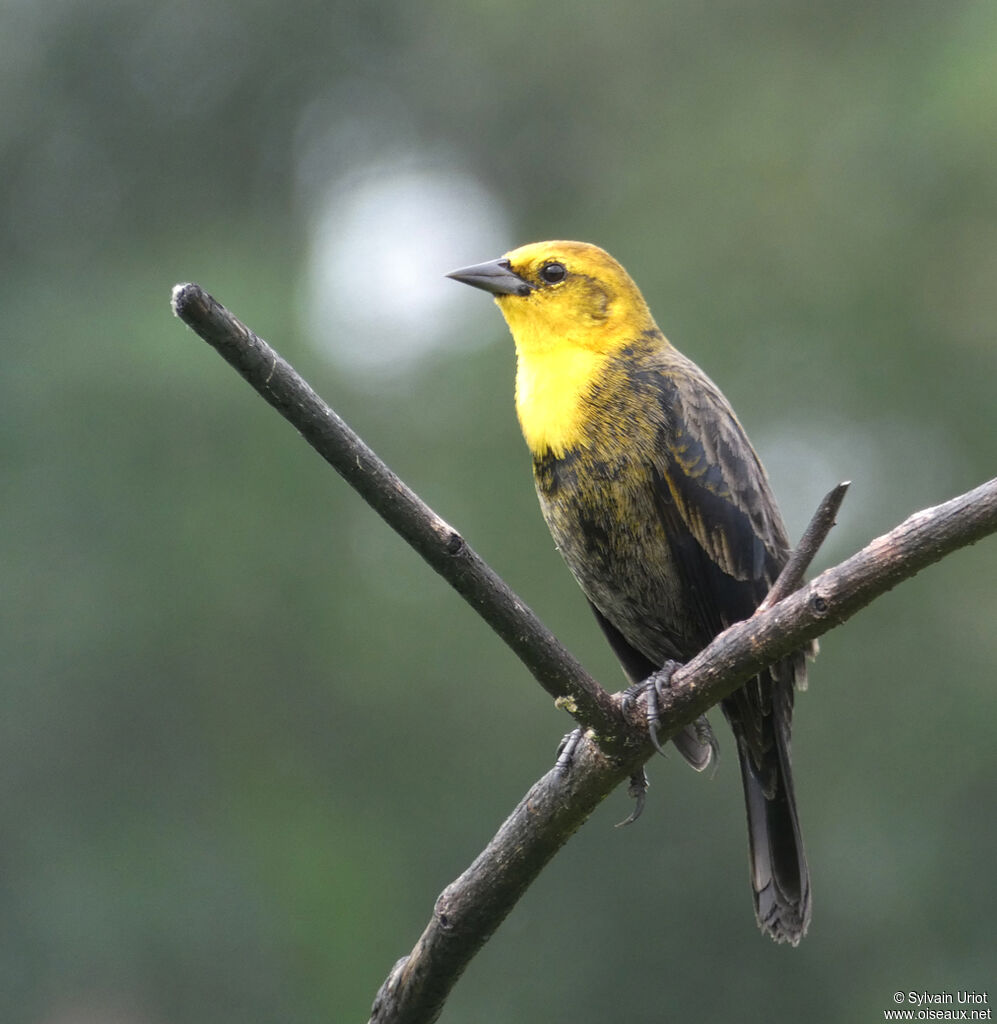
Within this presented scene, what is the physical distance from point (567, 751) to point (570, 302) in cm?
146

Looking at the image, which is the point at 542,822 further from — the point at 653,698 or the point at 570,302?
the point at 570,302

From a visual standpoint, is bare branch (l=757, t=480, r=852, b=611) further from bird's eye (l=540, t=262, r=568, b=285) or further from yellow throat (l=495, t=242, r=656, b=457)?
bird's eye (l=540, t=262, r=568, b=285)

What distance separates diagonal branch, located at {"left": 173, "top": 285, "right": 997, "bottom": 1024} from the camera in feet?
8.45

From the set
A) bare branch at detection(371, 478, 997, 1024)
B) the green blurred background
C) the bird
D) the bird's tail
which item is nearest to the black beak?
the bird

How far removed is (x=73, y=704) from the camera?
871 centimetres

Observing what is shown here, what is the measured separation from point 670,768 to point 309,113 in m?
5.77

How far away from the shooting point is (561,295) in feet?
14.0

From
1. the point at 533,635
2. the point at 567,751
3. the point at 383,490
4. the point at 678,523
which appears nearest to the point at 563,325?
the point at 678,523

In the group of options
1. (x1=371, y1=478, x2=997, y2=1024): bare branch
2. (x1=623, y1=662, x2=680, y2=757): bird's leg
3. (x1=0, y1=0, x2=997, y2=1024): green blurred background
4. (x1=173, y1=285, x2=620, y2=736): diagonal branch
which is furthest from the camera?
(x1=0, y1=0, x2=997, y2=1024): green blurred background

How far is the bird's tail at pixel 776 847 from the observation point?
12.7 ft

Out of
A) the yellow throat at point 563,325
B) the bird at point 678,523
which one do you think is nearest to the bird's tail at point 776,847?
the bird at point 678,523

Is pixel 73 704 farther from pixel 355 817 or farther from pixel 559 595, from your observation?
pixel 559 595

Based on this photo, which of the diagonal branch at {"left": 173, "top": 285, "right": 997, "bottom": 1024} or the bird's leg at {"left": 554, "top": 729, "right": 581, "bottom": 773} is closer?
the diagonal branch at {"left": 173, "top": 285, "right": 997, "bottom": 1024}

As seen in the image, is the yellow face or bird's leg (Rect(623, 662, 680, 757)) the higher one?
the yellow face
